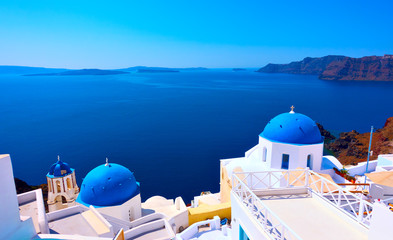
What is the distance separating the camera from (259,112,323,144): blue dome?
53.3 ft

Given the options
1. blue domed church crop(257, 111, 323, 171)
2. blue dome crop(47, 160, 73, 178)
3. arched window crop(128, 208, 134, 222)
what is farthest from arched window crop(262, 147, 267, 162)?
blue dome crop(47, 160, 73, 178)

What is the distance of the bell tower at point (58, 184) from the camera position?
58.4 feet

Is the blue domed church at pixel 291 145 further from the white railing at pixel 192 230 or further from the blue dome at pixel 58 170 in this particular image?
the blue dome at pixel 58 170

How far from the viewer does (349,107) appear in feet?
256

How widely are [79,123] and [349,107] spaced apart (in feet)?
263

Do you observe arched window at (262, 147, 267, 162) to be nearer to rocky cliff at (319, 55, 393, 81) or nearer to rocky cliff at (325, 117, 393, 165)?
rocky cliff at (325, 117, 393, 165)

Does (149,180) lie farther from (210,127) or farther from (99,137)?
(210,127)

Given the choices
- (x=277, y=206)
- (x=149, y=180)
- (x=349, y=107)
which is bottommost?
(x=149, y=180)

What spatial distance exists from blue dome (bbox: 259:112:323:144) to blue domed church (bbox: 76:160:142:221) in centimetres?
1010

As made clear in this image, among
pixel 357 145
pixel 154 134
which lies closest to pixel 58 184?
pixel 154 134

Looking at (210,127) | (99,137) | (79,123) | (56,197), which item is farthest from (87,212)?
(79,123)

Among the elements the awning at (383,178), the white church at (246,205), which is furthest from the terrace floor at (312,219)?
the awning at (383,178)

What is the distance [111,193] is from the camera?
14.8 metres

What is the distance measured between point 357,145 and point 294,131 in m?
34.5
